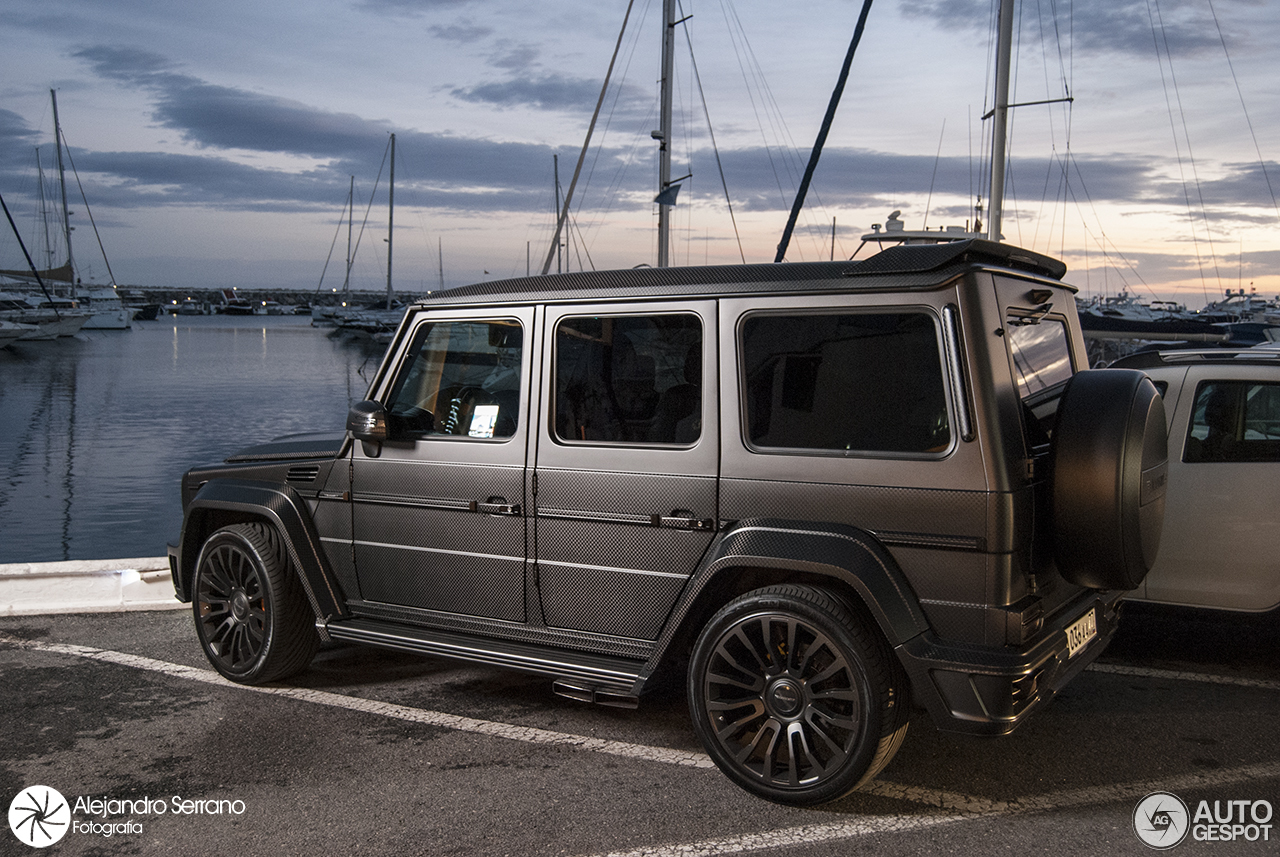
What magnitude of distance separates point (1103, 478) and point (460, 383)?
274cm

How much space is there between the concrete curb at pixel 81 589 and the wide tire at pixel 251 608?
1.58 m

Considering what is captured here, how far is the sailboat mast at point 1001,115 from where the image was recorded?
14469 millimetres

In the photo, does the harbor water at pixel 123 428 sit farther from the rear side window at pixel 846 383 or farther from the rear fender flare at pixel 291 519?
the rear side window at pixel 846 383

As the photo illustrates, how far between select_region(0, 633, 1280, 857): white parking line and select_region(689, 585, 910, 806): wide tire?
7.2 inches

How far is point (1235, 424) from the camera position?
520 cm

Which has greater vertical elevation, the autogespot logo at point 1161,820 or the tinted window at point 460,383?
the tinted window at point 460,383

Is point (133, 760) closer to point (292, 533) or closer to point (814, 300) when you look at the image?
point (292, 533)

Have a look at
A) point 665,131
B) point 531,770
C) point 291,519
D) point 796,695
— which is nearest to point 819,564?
point 796,695

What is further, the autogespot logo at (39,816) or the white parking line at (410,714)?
the white parking line at (410,714)

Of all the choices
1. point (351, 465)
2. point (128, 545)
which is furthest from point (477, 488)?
point (128, 545)

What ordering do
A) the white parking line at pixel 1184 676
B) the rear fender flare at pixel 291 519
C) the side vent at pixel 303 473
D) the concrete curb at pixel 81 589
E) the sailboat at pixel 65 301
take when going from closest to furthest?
the rear fender flare at pixel 291 519
the side vent at pixel 303 473
the white parking line at pixel 1184 676
the concrete curb at pixel 81 589
the sailboat at pixel 65 301

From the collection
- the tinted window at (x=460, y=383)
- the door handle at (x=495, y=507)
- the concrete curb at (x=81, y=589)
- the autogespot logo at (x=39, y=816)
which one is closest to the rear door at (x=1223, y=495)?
the door handle at (x=495, y=507)

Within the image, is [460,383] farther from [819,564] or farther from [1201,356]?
[1201,356]

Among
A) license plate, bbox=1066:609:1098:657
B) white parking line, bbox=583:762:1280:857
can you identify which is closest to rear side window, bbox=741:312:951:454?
license plate, bbox=1066:609:1098:657
